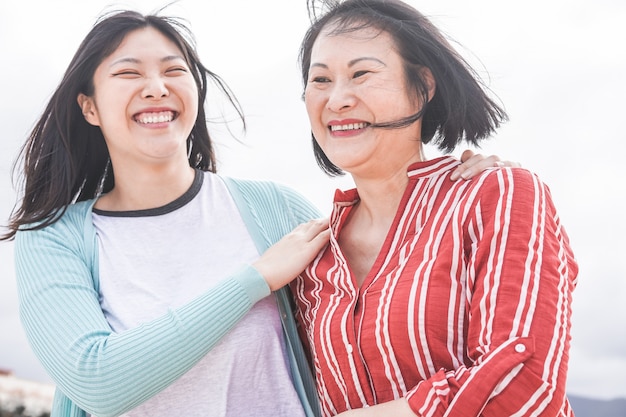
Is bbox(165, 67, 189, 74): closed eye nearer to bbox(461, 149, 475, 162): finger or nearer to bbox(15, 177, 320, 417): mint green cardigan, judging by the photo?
bbox(15, 177, 320, 417): mint green cardigan

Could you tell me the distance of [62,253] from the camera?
249 centimetres

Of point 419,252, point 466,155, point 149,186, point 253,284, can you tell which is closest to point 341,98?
point 466,155

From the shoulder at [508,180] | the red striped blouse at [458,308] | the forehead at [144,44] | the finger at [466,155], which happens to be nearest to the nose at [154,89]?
the forehead at [144,44]

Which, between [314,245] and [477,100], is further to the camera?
[314,245]

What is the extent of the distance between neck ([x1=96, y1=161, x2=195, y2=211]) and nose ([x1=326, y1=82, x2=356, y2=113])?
29.4 inches

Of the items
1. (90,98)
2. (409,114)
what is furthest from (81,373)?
(409,114)

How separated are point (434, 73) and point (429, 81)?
0.13 ft

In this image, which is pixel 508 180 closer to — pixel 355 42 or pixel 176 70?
pixel 355 42

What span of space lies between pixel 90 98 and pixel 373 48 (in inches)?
44.1

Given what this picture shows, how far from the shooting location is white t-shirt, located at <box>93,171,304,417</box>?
2393 mm

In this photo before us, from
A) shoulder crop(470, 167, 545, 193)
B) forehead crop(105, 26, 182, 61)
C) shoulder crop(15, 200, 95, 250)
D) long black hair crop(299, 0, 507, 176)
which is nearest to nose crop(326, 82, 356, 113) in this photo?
long black hair crop(299, 0, 507, 176)

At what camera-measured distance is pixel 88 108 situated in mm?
2771

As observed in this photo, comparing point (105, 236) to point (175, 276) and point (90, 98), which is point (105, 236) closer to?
point (175, 276)

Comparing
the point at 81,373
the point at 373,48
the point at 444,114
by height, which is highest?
the point at 373,48
